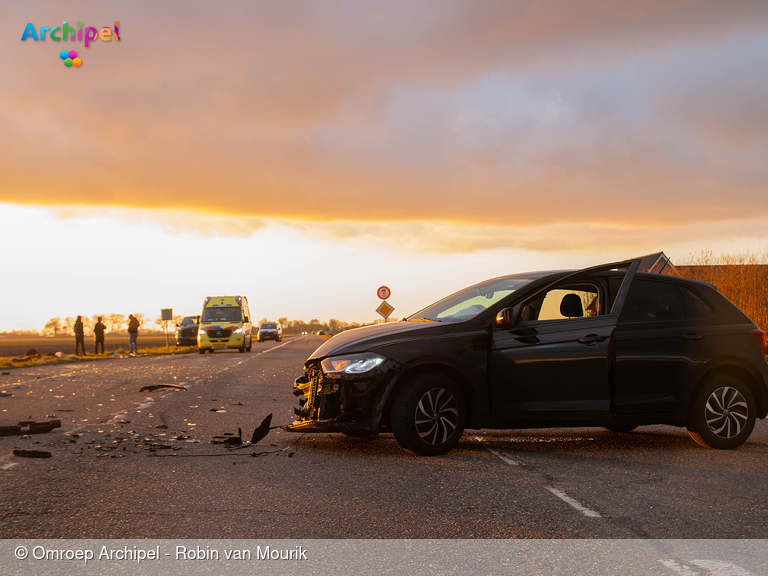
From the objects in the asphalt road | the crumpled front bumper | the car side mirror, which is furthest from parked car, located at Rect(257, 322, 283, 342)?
the car side mirror

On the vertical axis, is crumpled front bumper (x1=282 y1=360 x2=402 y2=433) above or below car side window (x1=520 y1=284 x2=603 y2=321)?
below

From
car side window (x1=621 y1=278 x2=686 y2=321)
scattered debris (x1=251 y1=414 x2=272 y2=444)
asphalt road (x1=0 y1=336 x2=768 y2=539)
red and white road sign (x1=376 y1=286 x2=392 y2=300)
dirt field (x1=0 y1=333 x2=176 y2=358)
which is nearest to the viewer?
asphalt road (x1=0 y1=336 x2=768 y2=539)

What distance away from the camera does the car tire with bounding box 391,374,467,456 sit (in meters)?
6.41

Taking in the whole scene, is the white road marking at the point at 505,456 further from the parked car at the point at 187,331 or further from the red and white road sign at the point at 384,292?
the parked car at the point at 187,331

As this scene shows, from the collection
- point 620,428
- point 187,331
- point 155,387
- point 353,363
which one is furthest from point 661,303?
point 187,331

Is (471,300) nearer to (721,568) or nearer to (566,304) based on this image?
(566,304)

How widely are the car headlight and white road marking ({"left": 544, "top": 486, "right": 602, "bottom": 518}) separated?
76.8 inches

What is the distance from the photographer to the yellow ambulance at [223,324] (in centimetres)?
3147

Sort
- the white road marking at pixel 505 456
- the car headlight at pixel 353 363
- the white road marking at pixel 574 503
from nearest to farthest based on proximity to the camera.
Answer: the white road marking at pixel 574 503 → the white road marking at pixel 505 456 → the car headlight at pixel 353 363

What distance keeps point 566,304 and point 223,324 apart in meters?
26.1

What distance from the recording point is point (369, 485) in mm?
5375

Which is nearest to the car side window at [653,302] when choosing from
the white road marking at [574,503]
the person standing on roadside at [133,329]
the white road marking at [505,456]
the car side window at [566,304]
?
the car side window at [566,304]

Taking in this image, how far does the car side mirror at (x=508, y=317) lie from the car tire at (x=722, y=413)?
87.8 inches

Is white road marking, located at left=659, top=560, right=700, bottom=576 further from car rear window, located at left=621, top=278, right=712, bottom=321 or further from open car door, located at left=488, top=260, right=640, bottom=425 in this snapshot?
car rear window, located at left=621, top=278, right=712, bottom=321
